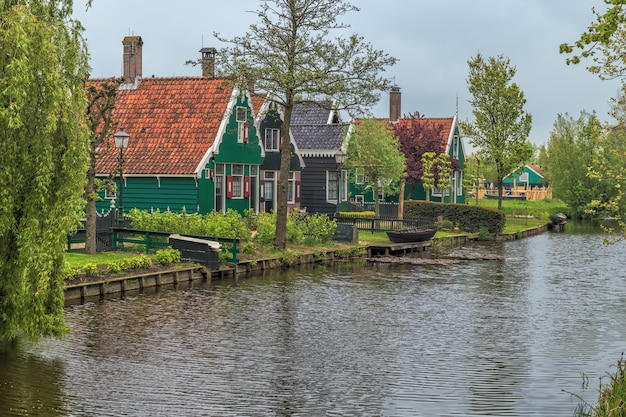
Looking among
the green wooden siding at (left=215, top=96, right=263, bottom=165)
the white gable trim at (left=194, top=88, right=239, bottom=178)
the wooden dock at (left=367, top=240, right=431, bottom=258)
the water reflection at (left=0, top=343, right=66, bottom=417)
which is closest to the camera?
the water reflection at (left=0, top=343, right=66, bottom=417)

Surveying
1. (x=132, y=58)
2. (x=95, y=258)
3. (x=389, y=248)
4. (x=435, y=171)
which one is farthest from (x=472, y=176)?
(x=95, y=258)

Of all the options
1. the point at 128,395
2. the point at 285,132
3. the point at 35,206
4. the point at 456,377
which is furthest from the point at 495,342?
the point at 285,132

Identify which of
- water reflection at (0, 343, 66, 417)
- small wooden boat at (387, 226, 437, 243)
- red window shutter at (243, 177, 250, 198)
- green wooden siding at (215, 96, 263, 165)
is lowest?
water reflection at (0, 343, 66, 417)

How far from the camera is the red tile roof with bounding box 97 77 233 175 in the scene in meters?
44.7

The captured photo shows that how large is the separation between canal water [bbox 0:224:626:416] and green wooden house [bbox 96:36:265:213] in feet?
38.2

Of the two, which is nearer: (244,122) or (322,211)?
(244,122)

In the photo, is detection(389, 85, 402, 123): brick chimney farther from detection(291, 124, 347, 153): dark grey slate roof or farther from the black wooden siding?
the black wooden siding

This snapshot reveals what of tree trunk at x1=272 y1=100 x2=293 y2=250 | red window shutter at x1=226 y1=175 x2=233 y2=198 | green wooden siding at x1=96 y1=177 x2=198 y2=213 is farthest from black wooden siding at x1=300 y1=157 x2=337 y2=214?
tree trunk at x1=272 y1=100 x2=293 y2=250

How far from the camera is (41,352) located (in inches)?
778

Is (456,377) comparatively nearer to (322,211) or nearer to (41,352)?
(41,352)

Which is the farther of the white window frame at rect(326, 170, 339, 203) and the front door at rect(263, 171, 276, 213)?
the white window frame at rect(326, 170, 339, 203)

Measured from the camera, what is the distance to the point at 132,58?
49.0m

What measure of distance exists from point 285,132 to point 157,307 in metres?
14.7

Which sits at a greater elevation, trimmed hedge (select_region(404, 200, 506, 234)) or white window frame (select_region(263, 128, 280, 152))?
white window frame (select_region(263, 128, 280, 152))
